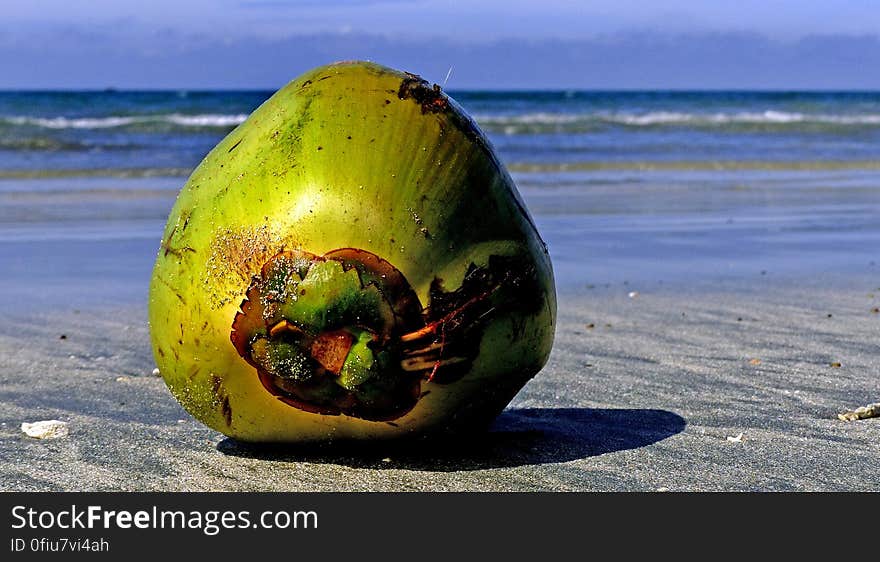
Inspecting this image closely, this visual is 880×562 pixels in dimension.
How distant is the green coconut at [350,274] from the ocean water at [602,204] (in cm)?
345

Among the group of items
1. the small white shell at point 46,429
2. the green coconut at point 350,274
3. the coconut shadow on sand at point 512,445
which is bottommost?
the small white shell at point 46,429

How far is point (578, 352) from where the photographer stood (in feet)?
14.7

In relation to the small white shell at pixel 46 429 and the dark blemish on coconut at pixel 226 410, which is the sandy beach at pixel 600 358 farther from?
the dark blemish on coconut at pixel 226 410

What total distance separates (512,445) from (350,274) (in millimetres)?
858

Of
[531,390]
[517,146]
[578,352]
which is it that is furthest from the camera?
[517,146]

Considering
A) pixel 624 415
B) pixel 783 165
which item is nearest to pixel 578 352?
pixel 624 415

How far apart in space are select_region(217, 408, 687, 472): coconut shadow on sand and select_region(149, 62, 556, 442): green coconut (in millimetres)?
145

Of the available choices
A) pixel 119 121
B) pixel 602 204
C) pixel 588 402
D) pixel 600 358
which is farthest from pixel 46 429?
pixel 119 121

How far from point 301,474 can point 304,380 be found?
359 mm

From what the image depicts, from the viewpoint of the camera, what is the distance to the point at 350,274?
2.38m

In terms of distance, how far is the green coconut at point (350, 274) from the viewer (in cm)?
241

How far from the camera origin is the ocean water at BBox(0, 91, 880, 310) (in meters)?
6.82

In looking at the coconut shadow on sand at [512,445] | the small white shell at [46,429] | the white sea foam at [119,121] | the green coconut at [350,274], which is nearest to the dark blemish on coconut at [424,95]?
the green coconut at [350,274]

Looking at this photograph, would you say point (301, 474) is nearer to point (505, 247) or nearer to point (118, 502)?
point (118, 502)
